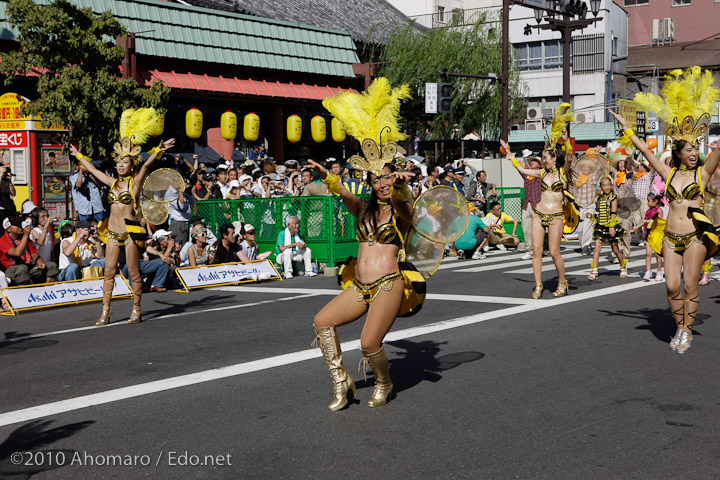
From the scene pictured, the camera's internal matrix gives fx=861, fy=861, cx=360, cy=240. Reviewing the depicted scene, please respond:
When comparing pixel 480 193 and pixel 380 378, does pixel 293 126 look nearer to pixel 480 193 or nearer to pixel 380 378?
pixel 480 193

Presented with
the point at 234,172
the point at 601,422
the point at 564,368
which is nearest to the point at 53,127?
the point at 234,172

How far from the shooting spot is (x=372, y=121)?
6348 millimetres

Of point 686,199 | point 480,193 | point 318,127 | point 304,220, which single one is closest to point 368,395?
point 686,199

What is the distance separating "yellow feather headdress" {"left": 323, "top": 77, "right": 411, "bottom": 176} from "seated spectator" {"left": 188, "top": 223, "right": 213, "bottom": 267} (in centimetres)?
963

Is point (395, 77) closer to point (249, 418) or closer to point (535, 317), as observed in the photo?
point (535, 317)

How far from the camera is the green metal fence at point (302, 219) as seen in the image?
55.4 feet

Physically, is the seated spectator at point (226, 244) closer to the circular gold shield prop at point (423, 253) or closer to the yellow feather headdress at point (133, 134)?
the yellow feather headdress at point (133, 134)

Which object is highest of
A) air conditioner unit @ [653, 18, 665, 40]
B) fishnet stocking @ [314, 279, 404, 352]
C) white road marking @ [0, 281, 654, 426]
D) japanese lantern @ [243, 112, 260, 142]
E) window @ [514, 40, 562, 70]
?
air conditioner unit @ [653, 18, 665, 40]

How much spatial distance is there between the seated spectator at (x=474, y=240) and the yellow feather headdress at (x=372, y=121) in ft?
41.4

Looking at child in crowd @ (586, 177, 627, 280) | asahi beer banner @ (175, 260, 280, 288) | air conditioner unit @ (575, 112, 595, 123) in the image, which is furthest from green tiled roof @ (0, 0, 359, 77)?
air conditioner unit @ (575, 112, 595, 123)

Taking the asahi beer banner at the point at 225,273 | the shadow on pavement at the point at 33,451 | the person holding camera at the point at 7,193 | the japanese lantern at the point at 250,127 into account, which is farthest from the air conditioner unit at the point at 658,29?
the shadow on pavement at the point at 33,451

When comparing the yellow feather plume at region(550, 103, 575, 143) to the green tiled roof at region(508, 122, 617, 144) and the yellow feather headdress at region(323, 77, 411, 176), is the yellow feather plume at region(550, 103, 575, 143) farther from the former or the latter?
the green tiled roof at region(508, 122, 617, 144)

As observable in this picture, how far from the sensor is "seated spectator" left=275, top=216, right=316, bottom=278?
1627cm

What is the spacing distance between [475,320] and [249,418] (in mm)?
4618
